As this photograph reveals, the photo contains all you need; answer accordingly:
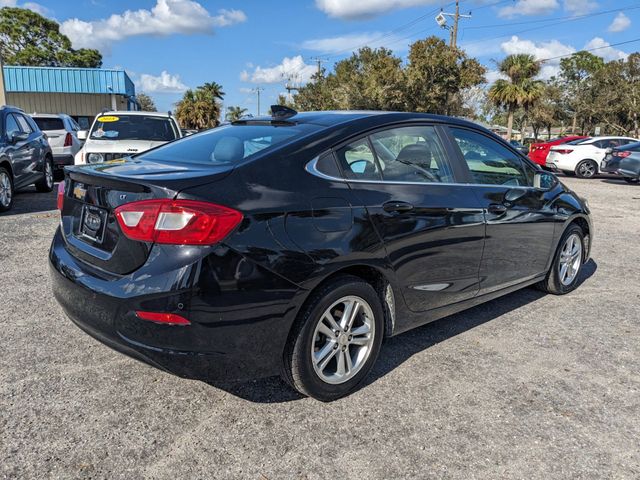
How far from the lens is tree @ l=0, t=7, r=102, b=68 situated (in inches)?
2149

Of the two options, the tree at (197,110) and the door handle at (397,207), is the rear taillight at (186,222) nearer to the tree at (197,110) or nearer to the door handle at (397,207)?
the door handle at (397,207)

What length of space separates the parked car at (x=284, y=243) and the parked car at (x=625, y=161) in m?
14.5

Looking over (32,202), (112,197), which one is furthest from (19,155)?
(112,197)

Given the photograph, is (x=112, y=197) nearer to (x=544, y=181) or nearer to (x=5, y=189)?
(x=544, y=181)

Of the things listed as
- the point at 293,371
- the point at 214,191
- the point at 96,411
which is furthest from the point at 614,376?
the point at 96,411

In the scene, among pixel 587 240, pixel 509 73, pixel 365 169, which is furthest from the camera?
pixel 509 73

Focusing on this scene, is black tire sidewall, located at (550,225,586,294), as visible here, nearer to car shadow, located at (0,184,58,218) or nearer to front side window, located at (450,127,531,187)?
front side window, located at (450,127,531,187)

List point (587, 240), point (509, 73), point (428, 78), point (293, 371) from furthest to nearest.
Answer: point (509, 73) < point (428, 78) < point (587, 240) < point (293, 371)

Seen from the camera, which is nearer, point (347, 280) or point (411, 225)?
point (347, 280)

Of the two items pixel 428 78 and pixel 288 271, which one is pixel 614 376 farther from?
pixel 428 78

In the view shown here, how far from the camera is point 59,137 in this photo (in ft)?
44.7

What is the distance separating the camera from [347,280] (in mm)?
2996

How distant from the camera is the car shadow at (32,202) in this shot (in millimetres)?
9055

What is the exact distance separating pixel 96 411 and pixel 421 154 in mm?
2533
